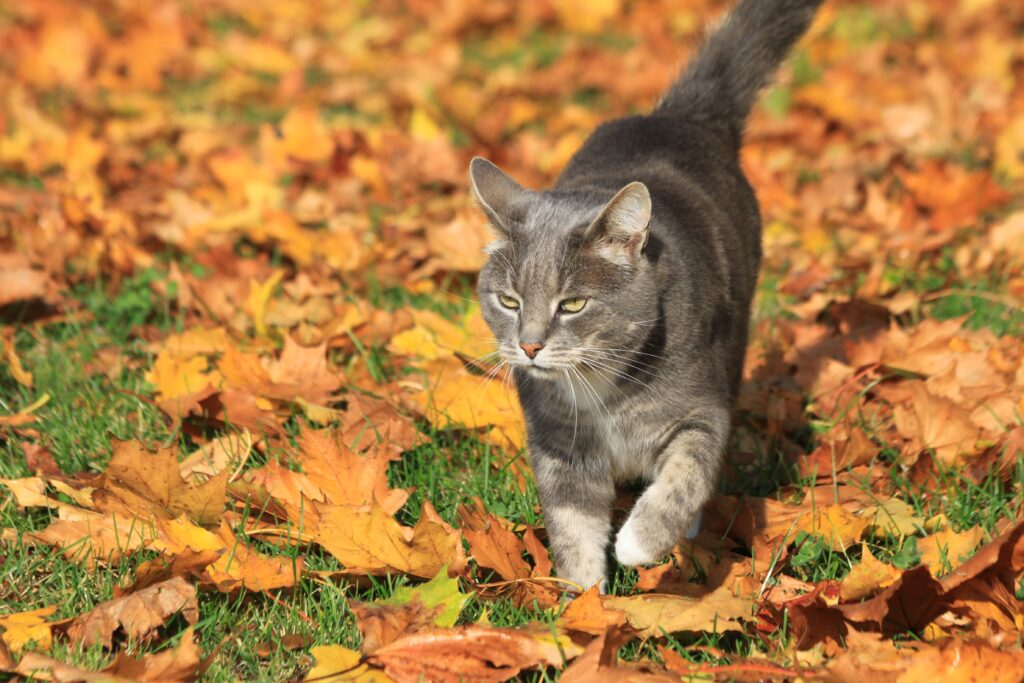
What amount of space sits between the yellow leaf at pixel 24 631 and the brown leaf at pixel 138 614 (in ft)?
0.19

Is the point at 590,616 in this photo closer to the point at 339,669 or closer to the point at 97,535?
the point at 339,669

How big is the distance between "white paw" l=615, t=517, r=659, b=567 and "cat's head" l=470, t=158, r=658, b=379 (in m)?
0.44

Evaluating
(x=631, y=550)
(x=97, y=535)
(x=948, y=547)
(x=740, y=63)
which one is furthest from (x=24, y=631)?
(x=740, y=63)

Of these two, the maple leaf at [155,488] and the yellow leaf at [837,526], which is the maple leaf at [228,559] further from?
the yellow leaf at [837,526]

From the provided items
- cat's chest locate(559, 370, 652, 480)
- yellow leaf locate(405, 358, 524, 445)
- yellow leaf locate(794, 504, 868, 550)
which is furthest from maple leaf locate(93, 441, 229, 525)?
yellow leaf locate(794, 504, 868, 550)

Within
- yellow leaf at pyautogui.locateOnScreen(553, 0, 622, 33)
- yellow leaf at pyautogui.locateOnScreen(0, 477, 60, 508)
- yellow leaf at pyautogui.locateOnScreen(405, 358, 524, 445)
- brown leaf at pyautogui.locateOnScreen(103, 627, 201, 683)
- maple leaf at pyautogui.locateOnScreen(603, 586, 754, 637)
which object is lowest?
brown leaf at pyautogui.locateOnScreen(103, 627, 201, 683)

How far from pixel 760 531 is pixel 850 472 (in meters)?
0.41

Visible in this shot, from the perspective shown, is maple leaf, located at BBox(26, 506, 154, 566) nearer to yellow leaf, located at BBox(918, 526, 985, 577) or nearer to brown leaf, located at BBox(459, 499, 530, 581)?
brown leaf, located at BBox(459, 499, 530, 581)

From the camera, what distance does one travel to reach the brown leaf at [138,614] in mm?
2596

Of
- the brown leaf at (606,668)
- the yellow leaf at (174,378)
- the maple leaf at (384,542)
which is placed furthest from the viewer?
the yellow leaf at (174,378)

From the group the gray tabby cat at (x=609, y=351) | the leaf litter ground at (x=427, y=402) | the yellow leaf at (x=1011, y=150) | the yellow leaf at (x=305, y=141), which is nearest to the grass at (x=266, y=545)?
the leaf litter ground at (x=427, y=402)

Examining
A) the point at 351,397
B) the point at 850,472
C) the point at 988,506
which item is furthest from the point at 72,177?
the point at 988,506

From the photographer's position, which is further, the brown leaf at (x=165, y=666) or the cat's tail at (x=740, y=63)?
the cat's tail at (x=740, y=63)

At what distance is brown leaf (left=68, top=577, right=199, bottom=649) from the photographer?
2596 mm
